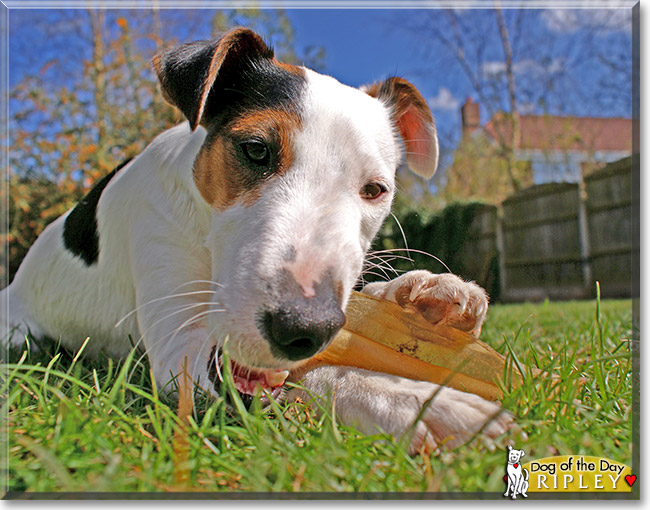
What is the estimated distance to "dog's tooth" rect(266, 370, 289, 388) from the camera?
163cm

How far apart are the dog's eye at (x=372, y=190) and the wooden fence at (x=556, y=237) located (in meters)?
6.08

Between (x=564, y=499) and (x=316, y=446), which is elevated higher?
(x=316, y=446)

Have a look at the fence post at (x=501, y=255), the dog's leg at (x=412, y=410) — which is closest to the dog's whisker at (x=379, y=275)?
the dog's leg at (x=412, y=410)

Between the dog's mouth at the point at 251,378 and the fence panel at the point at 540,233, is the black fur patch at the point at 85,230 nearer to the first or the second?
the dog's mouth at the point at 251,378

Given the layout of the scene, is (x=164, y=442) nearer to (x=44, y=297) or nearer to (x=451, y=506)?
(x=451, y=506)

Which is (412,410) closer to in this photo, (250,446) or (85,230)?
(250,446)

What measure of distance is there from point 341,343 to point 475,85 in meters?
2.21

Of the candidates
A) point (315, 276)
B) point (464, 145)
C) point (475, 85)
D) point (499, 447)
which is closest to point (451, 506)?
point (499, 447)

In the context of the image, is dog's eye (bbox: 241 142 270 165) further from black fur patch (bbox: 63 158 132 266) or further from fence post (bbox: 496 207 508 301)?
fence post (bbox: 496 207 508 301)

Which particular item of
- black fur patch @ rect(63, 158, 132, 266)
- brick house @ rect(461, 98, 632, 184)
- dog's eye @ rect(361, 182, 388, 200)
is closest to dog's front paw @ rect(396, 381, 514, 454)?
dog's eye @ rect(361, 182, 388, 200)

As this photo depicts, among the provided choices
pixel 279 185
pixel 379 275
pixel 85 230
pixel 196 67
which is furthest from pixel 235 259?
pixel 85 230

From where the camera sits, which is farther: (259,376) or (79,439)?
(259,376)

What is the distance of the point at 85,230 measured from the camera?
2.71 m

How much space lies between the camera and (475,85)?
3.25 metres
